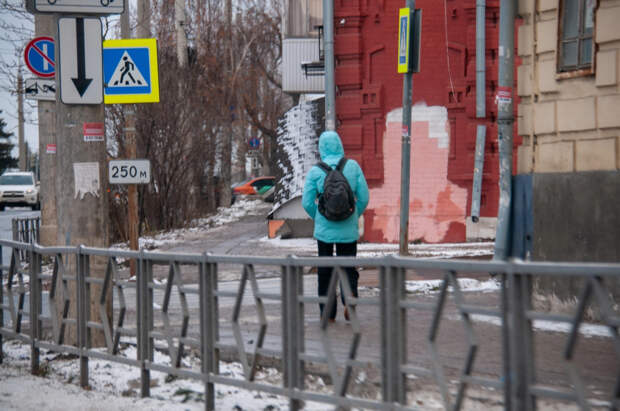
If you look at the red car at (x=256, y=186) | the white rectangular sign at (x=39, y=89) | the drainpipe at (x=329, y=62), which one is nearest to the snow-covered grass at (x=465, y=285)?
the white rectangular sign at (x=39, y=89)

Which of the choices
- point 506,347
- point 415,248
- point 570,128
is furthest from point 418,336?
point 415,248

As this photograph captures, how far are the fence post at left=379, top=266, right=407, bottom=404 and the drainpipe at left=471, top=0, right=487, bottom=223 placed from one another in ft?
46.9

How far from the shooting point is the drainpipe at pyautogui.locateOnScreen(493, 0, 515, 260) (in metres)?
11.2

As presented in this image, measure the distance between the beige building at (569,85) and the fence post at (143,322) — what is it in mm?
4794

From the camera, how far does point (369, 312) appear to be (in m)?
5.05

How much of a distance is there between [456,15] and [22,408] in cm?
1481

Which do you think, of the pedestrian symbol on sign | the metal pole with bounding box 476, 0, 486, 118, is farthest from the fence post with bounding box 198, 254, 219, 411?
the metal pole with bounding box 476, 0, 486, 118

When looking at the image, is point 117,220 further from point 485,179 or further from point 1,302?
point 1,302

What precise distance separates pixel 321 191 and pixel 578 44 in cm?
305

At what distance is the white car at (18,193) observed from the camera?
1719 inches

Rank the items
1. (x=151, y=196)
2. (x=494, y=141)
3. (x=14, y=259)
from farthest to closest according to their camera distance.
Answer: (x=151, y=196)
(x=494, y=141)
(x=14, y=259)

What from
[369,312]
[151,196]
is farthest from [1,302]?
[151,196]

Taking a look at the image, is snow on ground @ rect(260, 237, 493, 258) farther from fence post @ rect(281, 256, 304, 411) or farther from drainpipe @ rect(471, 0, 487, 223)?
fence post @ rect(281, 256, 304, 411)

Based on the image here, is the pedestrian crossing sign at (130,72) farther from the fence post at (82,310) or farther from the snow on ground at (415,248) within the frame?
the snow on ground at (415,248)
